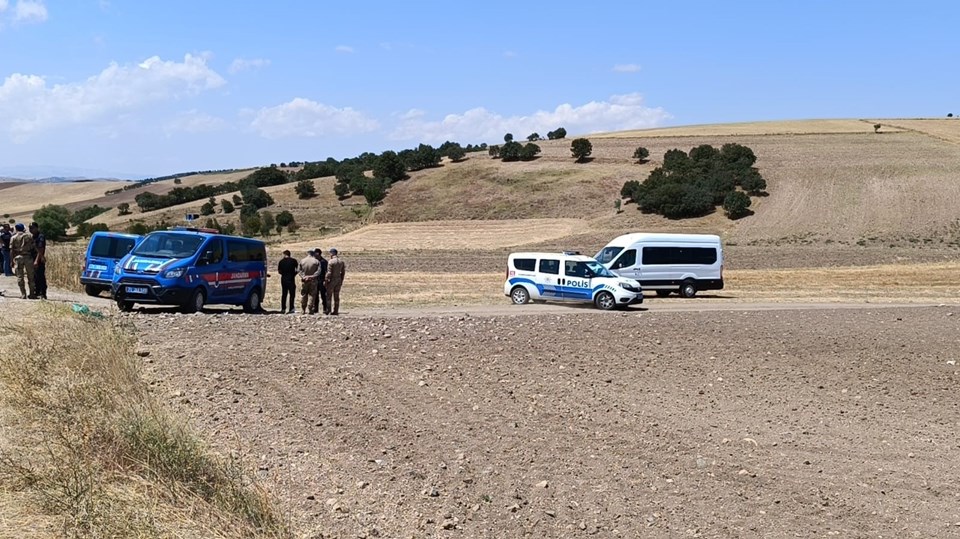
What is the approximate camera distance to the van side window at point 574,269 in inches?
950

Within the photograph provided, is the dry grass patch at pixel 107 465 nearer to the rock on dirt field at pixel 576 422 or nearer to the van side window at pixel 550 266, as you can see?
the rock on dirt field at pixel 576 422

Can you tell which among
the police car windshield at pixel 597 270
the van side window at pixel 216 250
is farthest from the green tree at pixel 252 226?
the van side window at pixel 216 250

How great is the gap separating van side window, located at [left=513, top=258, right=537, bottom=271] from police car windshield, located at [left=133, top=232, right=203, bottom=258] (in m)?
9.08

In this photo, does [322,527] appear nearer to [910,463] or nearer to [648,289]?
[910,463]

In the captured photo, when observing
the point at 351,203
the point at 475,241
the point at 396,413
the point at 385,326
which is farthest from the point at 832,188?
Result: the point at 396,413

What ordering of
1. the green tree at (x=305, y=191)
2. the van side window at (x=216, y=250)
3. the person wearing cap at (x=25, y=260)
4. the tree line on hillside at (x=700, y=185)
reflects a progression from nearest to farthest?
the person wearing cap at (x=25, y=260) < the van side window at (x=216, y=250) < the tree line on hillside at (x=700, y=185) < the green tree at (x=305, y=191)

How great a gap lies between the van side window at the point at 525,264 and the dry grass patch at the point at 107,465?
613 inches

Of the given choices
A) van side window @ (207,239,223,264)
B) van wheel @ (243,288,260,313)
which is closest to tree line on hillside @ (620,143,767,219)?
van wheel @ (243,288,260,313)

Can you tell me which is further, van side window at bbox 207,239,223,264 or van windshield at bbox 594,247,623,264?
van windshield at bbox 594,247,623,264

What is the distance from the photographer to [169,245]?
19.5 meters

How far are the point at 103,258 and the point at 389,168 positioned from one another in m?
68.8

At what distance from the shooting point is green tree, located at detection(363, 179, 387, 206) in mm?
79188

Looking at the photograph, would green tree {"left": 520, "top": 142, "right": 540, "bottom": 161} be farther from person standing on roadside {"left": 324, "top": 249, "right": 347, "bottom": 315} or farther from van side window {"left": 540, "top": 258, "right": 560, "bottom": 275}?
person standing on roadside {"left": 324, "top": 249, "right": 347, "bottom": 315}

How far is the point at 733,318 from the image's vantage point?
18.0 meters
